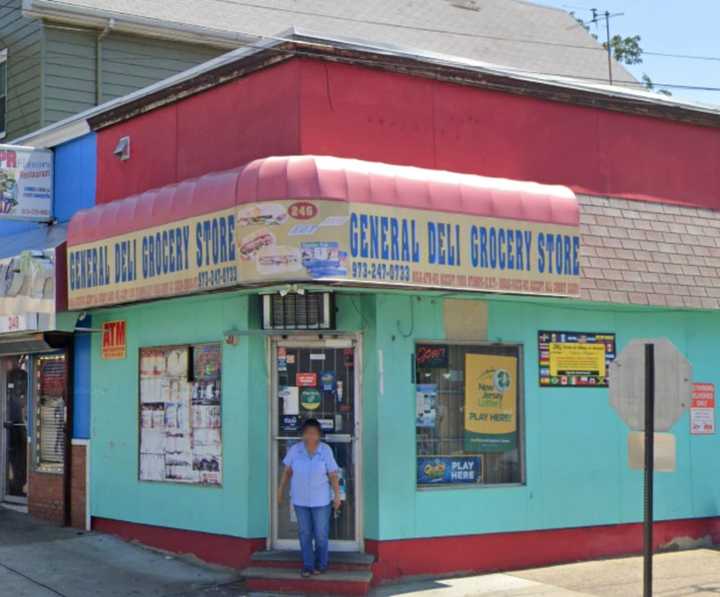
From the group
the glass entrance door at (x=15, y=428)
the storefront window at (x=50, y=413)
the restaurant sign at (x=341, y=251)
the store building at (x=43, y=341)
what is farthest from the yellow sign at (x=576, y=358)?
the glass entrance door at (x=15, y=428)

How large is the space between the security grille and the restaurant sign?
968 millimetres

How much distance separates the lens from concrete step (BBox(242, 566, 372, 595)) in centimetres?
1055

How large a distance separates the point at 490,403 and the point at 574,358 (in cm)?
136

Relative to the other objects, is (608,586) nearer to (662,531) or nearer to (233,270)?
(662,531)

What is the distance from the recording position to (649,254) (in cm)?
1298

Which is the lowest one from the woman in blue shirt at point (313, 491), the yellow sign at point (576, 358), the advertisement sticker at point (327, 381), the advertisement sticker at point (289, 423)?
the woman in blue shirt at point (313, 491)

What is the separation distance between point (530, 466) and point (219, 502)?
3.61 meters

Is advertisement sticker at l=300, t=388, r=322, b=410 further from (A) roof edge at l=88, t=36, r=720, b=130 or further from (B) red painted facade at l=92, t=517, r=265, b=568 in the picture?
(A) roof edge at l=88, t=36, r=720, b=130

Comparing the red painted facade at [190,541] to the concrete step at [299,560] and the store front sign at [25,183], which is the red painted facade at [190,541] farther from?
the store front sign at [25,183]

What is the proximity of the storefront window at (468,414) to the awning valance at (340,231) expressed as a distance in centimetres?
127

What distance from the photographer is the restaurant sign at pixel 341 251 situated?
1004cm

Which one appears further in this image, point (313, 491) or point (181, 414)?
point (181, 414)

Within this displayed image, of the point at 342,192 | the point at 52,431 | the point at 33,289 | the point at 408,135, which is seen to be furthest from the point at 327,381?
the point at 52,431

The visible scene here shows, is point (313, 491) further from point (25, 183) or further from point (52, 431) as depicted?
point (25, 183)
